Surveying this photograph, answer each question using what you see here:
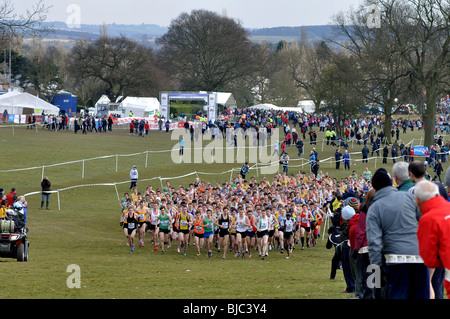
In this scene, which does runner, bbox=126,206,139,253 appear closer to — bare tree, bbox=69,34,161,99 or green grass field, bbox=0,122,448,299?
green grass field, bbox=0,122,448,299

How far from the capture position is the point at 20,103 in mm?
59406

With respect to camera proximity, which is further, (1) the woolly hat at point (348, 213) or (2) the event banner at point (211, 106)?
(2) the event banner at point (211, 106)

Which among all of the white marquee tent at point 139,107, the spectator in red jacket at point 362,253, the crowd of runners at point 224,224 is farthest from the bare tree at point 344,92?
the spectator in red jacket at point 362,253

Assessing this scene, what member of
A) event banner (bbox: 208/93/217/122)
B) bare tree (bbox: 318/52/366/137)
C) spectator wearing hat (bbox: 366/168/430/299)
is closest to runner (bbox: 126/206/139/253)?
spectator wearing hat (bbox: 366/168/430/299)

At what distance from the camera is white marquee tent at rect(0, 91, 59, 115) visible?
59.4m

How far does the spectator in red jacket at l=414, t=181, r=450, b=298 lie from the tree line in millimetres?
16044

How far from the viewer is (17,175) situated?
1329 inches

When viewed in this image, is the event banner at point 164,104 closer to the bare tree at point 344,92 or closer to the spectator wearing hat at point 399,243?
the bare tree at point 344,92

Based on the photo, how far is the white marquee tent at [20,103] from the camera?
5941cm

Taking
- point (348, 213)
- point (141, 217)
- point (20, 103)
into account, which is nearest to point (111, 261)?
point (141, 217)

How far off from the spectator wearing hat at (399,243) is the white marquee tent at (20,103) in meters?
56.2

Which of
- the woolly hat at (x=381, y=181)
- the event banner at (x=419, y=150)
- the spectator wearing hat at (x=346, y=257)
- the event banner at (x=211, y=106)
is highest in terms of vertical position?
the event banner at (x=211, y=106)

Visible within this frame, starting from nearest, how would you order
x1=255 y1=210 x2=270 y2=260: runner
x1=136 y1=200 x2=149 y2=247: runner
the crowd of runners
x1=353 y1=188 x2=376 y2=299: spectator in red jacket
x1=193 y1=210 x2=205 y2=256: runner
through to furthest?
x1=353 y1=188 x2=376 y2=299: spectator in red jacket
x1=255 y1=210 x2=270 y2=260: runner
x1=193 y1=210 x2=205 y2=256: runner
the crowd of runners
x1=136 y1=200 x2=149 y2=247: runner

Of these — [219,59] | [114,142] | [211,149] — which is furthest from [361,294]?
[219,59]
